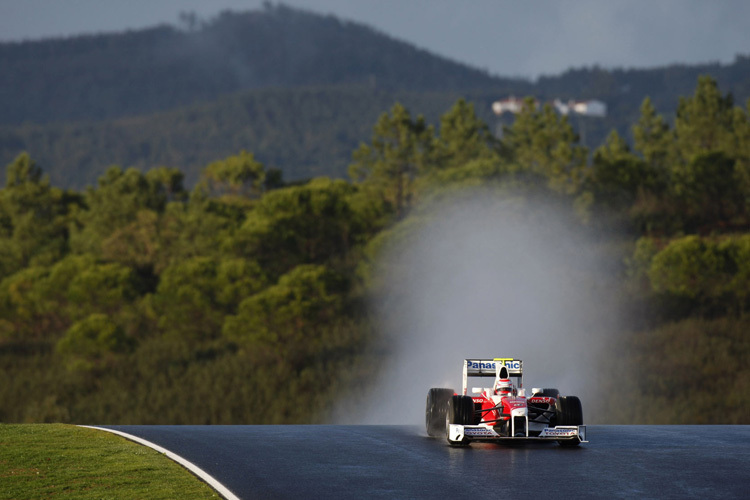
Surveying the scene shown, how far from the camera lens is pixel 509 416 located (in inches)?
690

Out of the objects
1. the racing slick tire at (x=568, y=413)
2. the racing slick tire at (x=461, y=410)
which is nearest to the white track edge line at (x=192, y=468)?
the racing slick tire at (x=461, y=410)

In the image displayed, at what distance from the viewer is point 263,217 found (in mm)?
68375

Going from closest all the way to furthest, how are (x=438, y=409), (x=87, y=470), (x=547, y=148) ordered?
(x=87, y=470), (x=438, y=409), (x=547, y=148)

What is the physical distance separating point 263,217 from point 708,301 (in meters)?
27.9

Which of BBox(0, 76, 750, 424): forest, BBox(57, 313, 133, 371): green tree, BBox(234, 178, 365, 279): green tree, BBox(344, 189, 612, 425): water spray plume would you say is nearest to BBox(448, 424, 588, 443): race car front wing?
BBox(0, 76, 750, 424): forest

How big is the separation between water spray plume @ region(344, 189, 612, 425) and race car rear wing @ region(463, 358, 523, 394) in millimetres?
37435

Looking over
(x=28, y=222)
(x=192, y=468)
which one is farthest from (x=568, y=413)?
(x=28, y=222)

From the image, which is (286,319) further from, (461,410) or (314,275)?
(461,410)

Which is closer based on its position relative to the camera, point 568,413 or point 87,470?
point 87,470

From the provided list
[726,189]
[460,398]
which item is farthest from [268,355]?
[460,398]

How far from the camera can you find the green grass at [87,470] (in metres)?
12.5

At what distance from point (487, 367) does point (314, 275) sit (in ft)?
134

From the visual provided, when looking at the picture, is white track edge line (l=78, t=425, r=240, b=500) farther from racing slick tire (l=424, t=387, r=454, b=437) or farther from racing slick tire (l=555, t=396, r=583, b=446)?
racing slick tire (l=555, t=396, r=583, b=446)

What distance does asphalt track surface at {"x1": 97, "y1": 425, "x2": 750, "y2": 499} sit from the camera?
12664 millimetres
